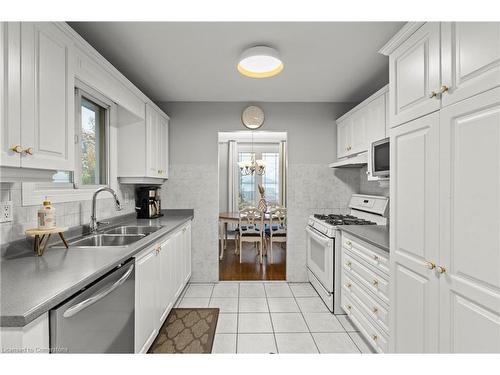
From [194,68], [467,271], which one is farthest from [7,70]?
[467,271]

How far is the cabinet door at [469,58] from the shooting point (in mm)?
951

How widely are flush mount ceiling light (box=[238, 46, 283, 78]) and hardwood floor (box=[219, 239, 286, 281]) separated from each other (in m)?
2.63

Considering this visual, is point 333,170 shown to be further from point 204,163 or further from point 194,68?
point 194,68

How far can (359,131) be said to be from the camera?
280 cm

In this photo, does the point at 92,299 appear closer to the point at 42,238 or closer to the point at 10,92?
the point at 42,238

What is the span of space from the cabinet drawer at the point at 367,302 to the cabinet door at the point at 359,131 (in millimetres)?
→ 1325

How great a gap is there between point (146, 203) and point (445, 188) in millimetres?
2801

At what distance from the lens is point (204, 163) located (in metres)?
3.47

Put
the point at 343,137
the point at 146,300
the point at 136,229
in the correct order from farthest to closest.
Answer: the point at 343,137
the point at 136,229
the point at 146,300

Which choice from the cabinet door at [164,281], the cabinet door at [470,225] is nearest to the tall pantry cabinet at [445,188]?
the cabinet door at [470,225]

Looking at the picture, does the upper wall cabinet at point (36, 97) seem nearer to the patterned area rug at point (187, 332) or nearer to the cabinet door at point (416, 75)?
the patterned area rug at point (187, 332)

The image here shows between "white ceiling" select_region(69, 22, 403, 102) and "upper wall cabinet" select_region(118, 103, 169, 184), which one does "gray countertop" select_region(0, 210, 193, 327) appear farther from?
"white ceiling" select_region(69, 22, 403, 102)

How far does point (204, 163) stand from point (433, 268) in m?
2.78

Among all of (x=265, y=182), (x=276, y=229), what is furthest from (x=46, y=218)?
(x=265, y=182)
